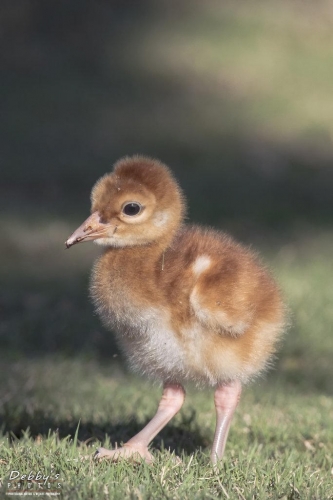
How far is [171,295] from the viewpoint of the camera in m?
4.03

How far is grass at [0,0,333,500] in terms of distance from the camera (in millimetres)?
4328

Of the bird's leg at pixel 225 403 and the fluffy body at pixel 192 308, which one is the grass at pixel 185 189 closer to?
the bird's leg at pixel 225 403

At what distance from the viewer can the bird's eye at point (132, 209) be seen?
4219 mm

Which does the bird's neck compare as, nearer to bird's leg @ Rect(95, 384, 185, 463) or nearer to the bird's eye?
the bird's eye

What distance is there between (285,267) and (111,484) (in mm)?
6686

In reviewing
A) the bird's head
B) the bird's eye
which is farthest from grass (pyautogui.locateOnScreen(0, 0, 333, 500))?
the bird's eye

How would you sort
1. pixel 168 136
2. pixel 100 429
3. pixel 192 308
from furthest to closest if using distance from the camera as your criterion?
pixel 168 136
pixel 100 429
pixel 192 308

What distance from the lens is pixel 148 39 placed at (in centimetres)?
2020

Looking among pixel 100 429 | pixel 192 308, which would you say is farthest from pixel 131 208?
pixel 100 429

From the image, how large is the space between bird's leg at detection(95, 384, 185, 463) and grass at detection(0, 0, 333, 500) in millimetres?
100

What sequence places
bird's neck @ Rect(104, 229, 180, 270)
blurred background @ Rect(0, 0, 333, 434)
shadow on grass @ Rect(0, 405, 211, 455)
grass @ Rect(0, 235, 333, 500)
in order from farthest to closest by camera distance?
blurred background @ Rect(0, 0, 333, 434) → shadow on grass @ Rect(0, 405, 211, 455) → bird's neck @ Rect(104, 229, 180, 270) → grass @ Rect(0, 235, 333, 500)

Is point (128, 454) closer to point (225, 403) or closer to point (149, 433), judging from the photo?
point (149, 433)

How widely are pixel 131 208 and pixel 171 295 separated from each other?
0.49 m

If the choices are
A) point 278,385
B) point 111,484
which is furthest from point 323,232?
point 111,484
